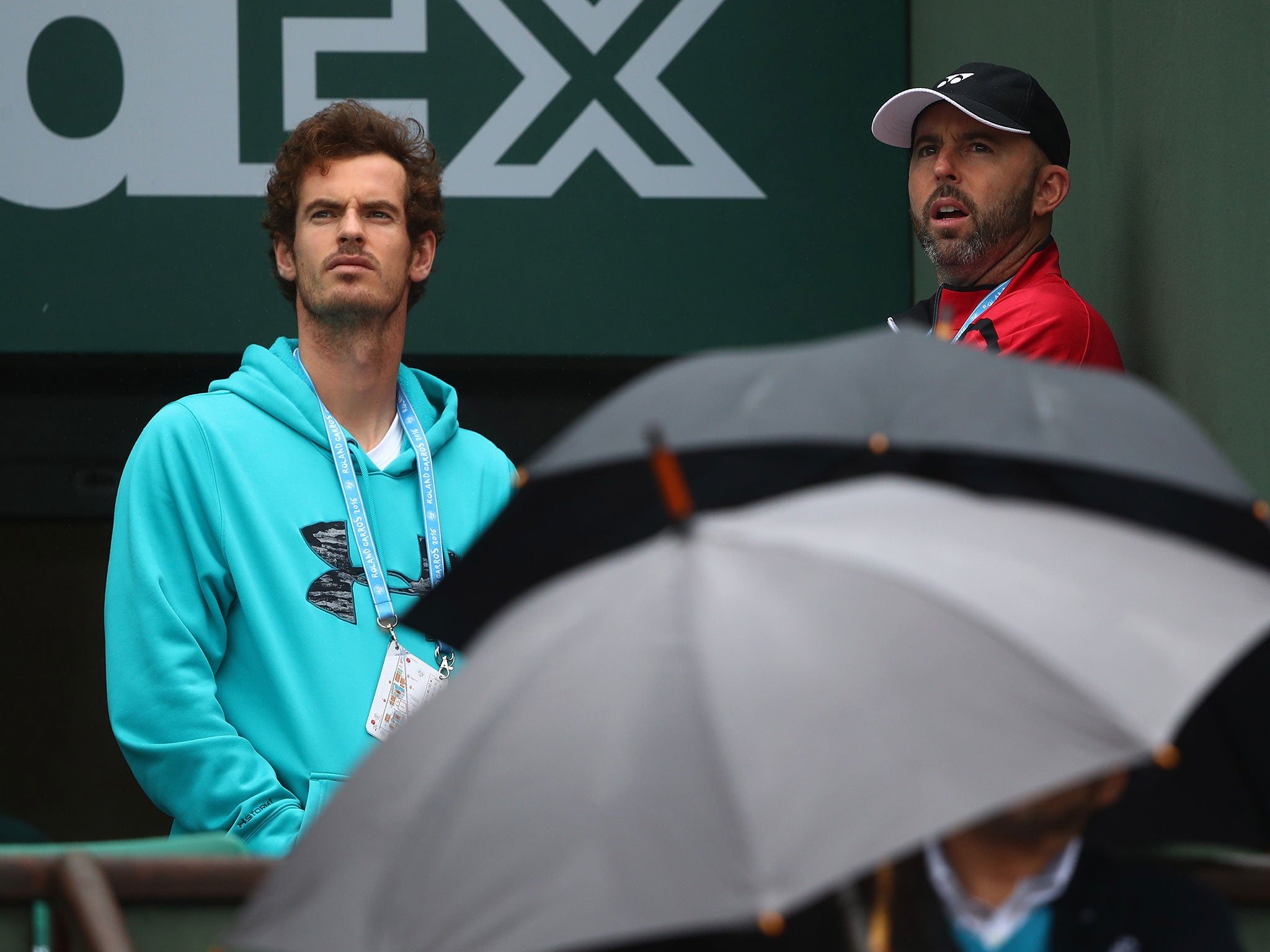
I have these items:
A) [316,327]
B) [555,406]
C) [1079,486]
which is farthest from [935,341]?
[555,406]

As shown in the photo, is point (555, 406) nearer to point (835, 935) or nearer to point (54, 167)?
point (54, 167)

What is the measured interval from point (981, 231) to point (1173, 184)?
0.42 m

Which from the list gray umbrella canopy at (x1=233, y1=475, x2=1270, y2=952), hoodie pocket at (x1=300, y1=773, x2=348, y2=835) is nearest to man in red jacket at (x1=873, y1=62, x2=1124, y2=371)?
hoodie pocket at (x1=300, y1=773, x2=348, y2=835)

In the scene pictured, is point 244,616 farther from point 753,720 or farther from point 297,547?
point 753,720

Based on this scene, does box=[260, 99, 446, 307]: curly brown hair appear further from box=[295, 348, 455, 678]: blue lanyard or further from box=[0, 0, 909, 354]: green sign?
box=[0, 0, 909, 354]: green sign

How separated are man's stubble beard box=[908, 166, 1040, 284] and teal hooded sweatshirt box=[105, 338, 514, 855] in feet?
4.01

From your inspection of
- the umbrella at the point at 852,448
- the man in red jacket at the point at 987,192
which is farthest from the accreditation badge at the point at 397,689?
the man in red jacket at the point at 987,192

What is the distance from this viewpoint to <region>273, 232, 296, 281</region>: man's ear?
395 centimetres

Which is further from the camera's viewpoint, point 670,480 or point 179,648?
point 179,648

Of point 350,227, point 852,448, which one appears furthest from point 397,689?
point 852,448

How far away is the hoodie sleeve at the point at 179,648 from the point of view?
313 centimetres

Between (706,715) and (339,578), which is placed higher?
(706,715)

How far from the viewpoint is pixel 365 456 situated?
3.59 meters

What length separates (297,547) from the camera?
133 inches
